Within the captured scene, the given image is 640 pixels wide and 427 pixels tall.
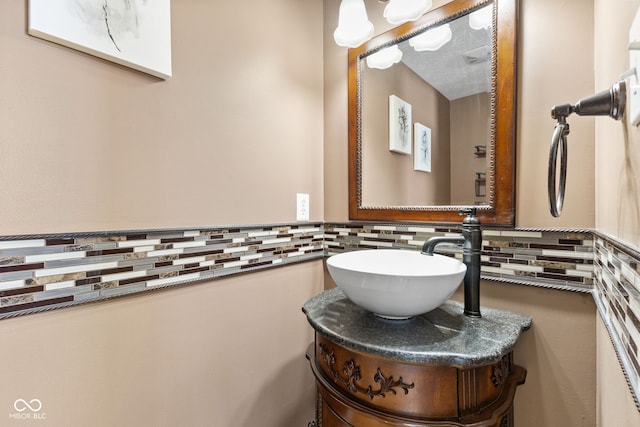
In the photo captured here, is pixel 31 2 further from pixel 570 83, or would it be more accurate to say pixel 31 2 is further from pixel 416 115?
pixel 570 83

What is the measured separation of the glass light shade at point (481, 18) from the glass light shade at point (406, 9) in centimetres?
16

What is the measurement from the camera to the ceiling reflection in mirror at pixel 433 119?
38.9 inches

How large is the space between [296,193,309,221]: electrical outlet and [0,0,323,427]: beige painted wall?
0.04 m

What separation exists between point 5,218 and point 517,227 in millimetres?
1367

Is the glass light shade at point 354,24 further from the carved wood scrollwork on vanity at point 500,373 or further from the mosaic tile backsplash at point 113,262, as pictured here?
the carved wood scrollwork on vanity at point 500,373

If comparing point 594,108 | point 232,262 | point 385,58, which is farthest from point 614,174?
point 232,262

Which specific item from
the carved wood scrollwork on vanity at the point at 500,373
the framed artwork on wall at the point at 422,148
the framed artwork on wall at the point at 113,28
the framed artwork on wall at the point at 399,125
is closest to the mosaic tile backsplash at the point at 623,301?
the carved wood scrollwork on vanity at the point at 500,373

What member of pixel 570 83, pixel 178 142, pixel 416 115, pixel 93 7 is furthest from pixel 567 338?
pixel 93 7

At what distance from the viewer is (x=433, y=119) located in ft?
3.75

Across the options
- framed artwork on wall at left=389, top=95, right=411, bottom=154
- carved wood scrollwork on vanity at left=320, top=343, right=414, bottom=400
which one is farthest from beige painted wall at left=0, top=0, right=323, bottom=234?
carved wood scrollwork on vanity at left=320, top=343, right=414, bottom=400

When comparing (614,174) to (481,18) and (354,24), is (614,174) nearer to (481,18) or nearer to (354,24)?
(481,18)

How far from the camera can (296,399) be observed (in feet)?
4.24

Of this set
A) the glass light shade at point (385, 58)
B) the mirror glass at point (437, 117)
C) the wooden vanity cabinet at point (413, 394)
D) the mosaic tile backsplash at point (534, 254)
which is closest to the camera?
the wooden vanity cabinet at point (413, 394)

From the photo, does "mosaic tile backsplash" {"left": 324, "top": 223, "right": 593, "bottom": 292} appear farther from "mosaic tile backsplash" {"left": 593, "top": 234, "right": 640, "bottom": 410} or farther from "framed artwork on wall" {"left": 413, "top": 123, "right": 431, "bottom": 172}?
"framed artwork on wall" {"left": 413, "top": 123, "right": 431, "bottom": 172}
